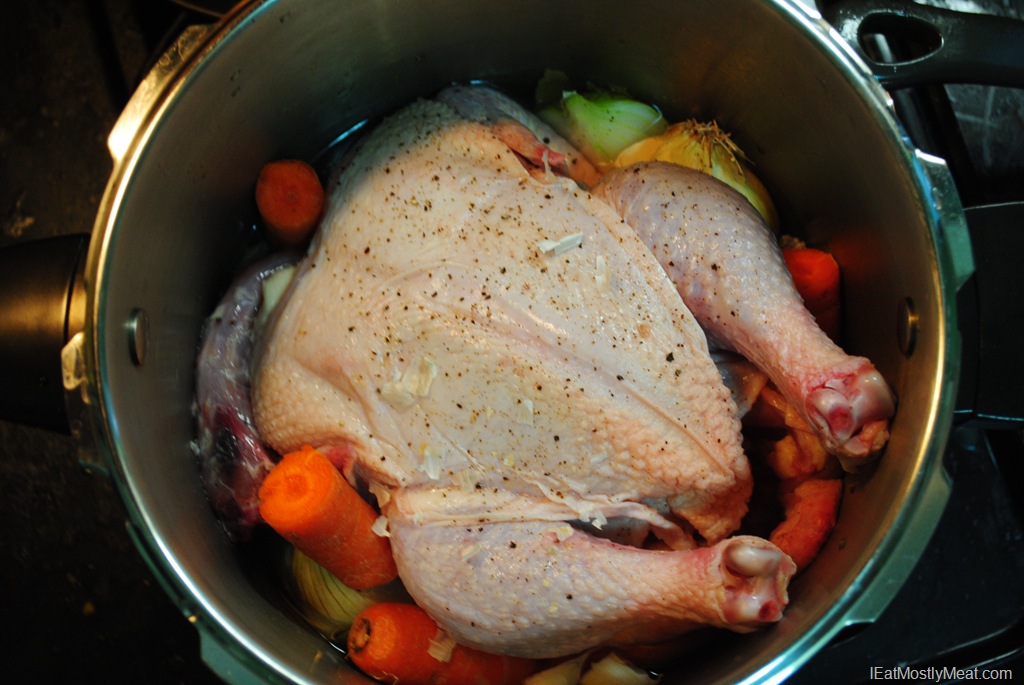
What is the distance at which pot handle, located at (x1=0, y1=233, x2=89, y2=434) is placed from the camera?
3.46ft

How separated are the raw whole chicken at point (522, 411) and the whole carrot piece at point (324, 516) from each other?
0.04 m

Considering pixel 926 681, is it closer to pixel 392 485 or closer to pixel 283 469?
pixel 392 485

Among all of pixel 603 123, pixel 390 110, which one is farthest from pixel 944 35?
pixel 390 110

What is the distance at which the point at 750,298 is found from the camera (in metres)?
1.06

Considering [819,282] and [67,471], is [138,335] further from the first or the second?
[819,282]

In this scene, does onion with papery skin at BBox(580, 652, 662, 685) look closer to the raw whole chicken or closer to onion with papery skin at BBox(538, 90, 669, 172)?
the raw whole chicken

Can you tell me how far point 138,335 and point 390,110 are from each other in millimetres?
599

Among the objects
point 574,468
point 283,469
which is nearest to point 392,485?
point 283,469

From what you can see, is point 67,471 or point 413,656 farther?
point 67,471

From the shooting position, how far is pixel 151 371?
A: 3.46 ft

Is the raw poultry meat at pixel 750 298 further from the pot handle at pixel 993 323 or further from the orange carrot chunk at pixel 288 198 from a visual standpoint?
the orange carrot chunk at pixel 288 198

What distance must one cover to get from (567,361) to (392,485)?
30cm

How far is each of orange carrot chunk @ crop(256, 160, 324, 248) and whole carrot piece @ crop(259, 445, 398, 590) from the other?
367mm

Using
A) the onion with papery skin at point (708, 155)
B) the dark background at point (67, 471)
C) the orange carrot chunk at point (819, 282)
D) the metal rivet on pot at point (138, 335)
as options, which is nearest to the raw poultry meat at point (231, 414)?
the metal rivet on pot at point (138, 335)
